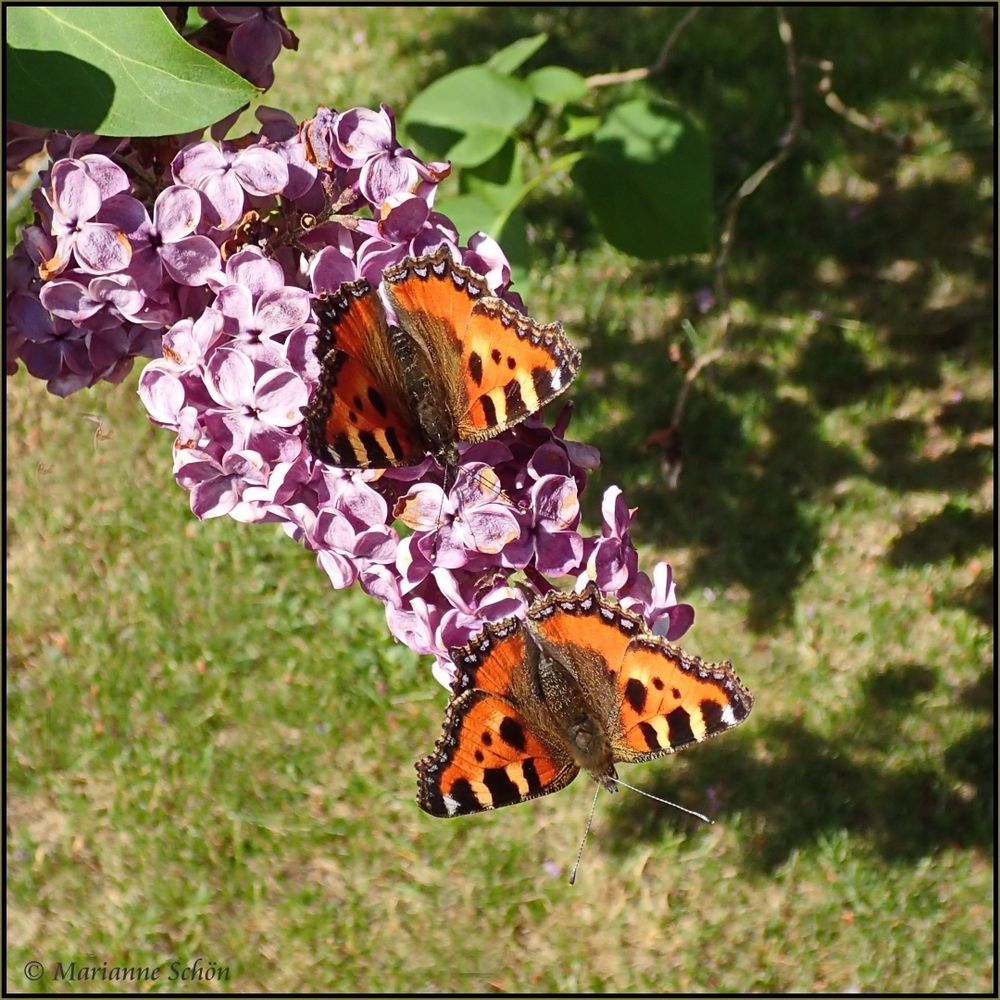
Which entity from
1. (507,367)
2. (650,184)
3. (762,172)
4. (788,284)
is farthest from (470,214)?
(788,284)

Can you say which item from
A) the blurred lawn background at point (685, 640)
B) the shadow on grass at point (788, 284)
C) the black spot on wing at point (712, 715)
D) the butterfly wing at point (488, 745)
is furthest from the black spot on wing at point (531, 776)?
the shadow on grass at point (788, 284)

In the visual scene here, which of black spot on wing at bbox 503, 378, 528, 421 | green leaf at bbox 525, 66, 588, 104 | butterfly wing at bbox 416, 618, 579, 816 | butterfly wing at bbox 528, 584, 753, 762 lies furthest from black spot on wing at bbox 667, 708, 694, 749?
green leaf at bbox 525, 66, 588, 104

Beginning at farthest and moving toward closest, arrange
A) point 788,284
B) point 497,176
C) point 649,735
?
point 788,284 → point 497,176 → point 649,735

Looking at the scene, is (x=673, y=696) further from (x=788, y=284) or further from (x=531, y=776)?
(x=788, y=284)

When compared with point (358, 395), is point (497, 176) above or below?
above

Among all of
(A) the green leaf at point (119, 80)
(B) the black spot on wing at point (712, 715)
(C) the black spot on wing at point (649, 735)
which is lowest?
(B) the black spot on wing at point (712, 715)

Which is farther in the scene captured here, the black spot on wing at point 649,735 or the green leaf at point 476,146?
the green leaf at point 476,146

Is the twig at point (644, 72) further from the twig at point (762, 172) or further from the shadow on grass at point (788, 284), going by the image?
the shadow on grass at point (788, 284)
